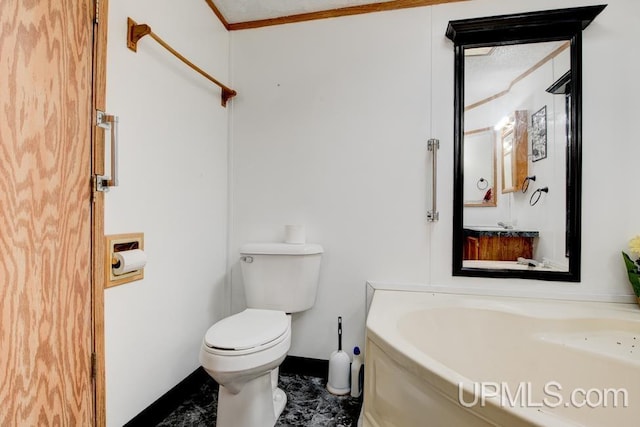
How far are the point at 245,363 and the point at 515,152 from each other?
1.76m

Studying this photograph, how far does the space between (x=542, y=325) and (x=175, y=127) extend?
2075mm

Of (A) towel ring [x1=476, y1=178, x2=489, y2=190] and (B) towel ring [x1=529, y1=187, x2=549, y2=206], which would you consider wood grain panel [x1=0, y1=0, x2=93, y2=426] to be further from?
(B) towel ring [x1=529, y1=187, x2=549, y2=206]

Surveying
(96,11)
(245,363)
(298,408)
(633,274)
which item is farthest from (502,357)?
(96,11)

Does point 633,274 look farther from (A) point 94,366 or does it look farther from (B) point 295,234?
(A) point 94,366

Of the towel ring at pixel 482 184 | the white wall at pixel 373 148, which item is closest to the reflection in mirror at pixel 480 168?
the towel ring at pixel 482 184

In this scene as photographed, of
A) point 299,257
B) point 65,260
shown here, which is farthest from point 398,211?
point 65,260

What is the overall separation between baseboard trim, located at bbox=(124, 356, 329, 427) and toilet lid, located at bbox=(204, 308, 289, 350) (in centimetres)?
50

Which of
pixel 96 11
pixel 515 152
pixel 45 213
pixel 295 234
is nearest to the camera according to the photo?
pixel 45 213

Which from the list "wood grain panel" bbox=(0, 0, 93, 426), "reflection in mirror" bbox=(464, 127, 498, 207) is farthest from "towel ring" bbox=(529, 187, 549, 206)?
"wood grain panel" bbox=(0, 0, 93, 426)

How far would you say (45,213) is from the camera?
0.93 meters

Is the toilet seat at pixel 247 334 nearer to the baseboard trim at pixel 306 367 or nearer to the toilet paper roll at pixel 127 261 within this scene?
the toilet paper roll at pixel 127 261

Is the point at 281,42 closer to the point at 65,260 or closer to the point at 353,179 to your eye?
the point at 353,179

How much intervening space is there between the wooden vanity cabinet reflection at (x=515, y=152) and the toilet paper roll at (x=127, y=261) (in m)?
1.88

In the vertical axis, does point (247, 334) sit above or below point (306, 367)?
above
